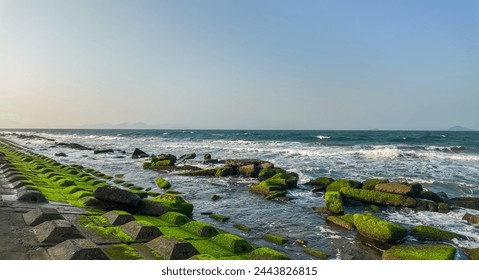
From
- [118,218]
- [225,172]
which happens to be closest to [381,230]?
[118,218]

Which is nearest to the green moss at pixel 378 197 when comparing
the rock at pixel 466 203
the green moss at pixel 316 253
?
the rock at pixel 466 203

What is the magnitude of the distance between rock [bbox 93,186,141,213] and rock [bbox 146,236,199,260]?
212 inches

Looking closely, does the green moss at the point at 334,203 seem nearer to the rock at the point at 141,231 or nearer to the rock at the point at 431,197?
the rock at the point at 431,197

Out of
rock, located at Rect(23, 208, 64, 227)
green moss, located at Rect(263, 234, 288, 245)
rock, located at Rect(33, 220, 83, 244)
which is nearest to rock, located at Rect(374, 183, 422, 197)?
green moss, located at Rect(263, 234, 288, 245)

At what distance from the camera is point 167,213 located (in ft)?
49.8

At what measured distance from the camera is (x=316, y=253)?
1238 cm

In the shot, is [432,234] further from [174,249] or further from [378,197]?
[174,249]

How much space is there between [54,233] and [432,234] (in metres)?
14.6

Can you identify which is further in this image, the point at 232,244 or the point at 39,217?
the point at 39,217

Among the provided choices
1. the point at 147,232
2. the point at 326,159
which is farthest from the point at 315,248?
the point at 326,159

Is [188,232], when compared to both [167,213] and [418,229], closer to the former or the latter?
[167,213]

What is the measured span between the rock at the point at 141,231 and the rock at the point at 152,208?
3.62 metres

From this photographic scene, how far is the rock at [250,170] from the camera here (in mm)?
31737

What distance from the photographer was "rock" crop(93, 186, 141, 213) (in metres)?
15.2
